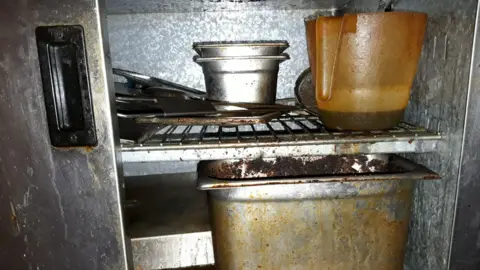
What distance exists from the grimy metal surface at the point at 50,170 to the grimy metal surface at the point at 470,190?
0.56m

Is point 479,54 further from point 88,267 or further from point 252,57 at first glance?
point 88,267

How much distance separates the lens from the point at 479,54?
55cm

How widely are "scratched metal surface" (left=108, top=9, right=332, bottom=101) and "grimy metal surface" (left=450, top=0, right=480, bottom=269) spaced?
57 cm

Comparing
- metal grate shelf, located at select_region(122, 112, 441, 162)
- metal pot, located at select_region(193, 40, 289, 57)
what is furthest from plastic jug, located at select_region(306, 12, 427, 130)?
metal pot, located at select_region(193, 40, 289, 57)

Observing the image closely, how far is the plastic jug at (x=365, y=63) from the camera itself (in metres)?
0.60

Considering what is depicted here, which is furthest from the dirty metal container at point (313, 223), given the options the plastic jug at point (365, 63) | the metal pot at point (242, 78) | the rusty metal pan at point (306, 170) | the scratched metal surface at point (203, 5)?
the scratched metal surface at point (203, 5)

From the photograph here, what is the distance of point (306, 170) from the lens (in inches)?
33.0

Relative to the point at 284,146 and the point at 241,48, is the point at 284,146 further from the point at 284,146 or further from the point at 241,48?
the point at 241,48

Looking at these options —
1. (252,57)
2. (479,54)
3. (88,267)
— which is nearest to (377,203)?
(479,54)

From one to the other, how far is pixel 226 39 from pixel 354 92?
52 cm

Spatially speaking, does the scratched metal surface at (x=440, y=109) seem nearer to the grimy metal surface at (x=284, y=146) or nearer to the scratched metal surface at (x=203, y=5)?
the grimy metal surface at (x=284, y=146)

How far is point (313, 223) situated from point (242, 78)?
0.38 m

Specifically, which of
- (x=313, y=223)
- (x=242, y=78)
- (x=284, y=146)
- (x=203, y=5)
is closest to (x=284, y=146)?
(x=284, y=146)

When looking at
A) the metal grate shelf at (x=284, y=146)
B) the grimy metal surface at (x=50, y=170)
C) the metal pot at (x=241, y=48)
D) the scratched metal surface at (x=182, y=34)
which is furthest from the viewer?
the scratched metal surface at (x=182, y=34)
